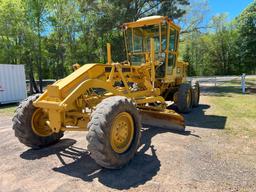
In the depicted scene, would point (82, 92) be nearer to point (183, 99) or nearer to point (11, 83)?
point (183, 99)

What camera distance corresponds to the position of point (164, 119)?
655cm

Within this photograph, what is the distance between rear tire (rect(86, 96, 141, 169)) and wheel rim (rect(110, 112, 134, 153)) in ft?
0.19

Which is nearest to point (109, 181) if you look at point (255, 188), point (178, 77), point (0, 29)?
point (255, 188)

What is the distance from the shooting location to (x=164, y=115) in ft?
21.5

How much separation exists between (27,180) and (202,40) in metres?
43.4

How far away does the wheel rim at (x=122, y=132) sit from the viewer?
165 inches

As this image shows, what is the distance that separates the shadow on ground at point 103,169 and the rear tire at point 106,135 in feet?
0.57

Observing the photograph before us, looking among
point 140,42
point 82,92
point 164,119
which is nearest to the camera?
point 82,92

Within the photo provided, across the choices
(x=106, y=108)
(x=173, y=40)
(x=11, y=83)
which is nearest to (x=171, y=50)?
(x=173, y=40)

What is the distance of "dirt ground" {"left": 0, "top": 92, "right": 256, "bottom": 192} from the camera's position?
365 cm

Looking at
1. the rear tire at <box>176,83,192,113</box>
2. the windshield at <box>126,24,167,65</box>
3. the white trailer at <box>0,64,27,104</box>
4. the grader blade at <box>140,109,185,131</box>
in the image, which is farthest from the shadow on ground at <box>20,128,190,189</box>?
the white trailer at <box>0,64,27,104</box>

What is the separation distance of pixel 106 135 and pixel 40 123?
1.90 m

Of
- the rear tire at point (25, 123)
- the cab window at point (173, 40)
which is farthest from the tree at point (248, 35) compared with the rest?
the rear tire at point (25, 123)

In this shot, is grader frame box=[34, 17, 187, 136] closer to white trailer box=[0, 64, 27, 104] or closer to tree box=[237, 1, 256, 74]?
white trailer box=[0, 64, 27, 104]
